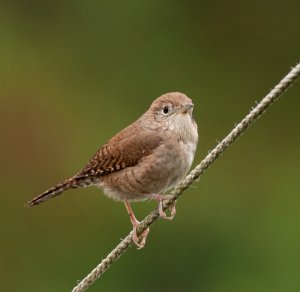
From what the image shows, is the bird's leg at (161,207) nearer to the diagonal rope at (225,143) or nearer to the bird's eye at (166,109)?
the diagonal rope at (225,143)

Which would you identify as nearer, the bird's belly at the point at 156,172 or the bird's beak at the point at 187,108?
the bird's belly at the point at 156,172

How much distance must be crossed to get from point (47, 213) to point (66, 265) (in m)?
0.85

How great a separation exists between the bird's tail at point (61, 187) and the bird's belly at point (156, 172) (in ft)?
0.73

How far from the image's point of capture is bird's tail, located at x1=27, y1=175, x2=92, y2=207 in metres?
5.47

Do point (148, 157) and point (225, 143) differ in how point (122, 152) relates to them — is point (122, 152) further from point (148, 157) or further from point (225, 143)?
point (225, 143)

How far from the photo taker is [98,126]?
1021cm

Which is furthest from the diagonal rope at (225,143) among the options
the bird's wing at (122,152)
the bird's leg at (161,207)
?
the bird's wing at (122,152)

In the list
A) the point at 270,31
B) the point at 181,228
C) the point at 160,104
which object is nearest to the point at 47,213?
the point at 181,228

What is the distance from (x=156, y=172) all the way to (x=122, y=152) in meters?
0.29

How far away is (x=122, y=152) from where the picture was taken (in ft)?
18.0

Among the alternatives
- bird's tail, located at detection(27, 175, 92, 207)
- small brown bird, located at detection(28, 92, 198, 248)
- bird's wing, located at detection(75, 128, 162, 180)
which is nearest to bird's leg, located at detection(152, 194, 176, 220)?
small brown bird, located at detection(28, 92, 198, 248)

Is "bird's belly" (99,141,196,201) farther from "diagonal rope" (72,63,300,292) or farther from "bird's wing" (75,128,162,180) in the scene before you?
"diagonal rope" (72,63,300,292)

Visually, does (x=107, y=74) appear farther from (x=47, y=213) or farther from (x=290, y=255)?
(x=290, y=255)

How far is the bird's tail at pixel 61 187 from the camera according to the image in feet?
17.9
